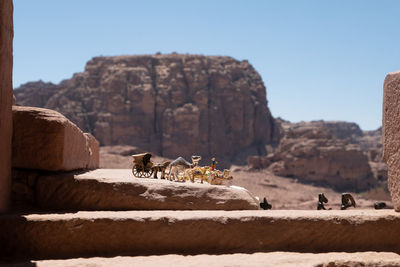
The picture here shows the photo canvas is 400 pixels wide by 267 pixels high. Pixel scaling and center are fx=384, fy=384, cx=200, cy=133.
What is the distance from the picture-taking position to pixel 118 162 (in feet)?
110

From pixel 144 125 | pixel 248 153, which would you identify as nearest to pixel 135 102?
pixel 144 125

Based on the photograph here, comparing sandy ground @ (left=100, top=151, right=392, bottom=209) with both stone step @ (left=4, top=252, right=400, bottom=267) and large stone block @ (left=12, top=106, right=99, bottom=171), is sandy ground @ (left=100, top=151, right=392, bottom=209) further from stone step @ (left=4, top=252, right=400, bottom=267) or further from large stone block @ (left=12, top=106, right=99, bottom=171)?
stone step @ (left=4, top=252, right=400, bottom=267)

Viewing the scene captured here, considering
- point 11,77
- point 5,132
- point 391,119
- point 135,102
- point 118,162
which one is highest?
point 135,102

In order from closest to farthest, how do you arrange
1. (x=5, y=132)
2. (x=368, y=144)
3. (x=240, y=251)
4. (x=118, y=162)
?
1. (x=240, y=251)
2. (x=5, y=132)
3. (x=118, y=162)
4. (x=368, y=144)

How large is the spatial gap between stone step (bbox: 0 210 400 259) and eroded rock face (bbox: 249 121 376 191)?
123 ft

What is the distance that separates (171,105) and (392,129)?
1825 inches

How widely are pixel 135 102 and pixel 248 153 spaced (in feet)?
55.3

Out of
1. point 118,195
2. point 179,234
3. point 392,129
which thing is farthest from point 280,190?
point 179,234

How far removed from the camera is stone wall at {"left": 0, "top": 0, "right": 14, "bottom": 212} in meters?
4.26

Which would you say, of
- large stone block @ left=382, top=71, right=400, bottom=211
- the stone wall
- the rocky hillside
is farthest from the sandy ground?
the stone wall

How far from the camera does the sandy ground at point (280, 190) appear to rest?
29769mm

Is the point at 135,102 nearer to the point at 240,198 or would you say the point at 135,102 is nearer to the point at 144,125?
the point at 144,125

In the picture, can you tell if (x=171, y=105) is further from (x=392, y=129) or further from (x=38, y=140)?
(x=392, y=129)

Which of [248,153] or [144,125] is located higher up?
[144,125]
